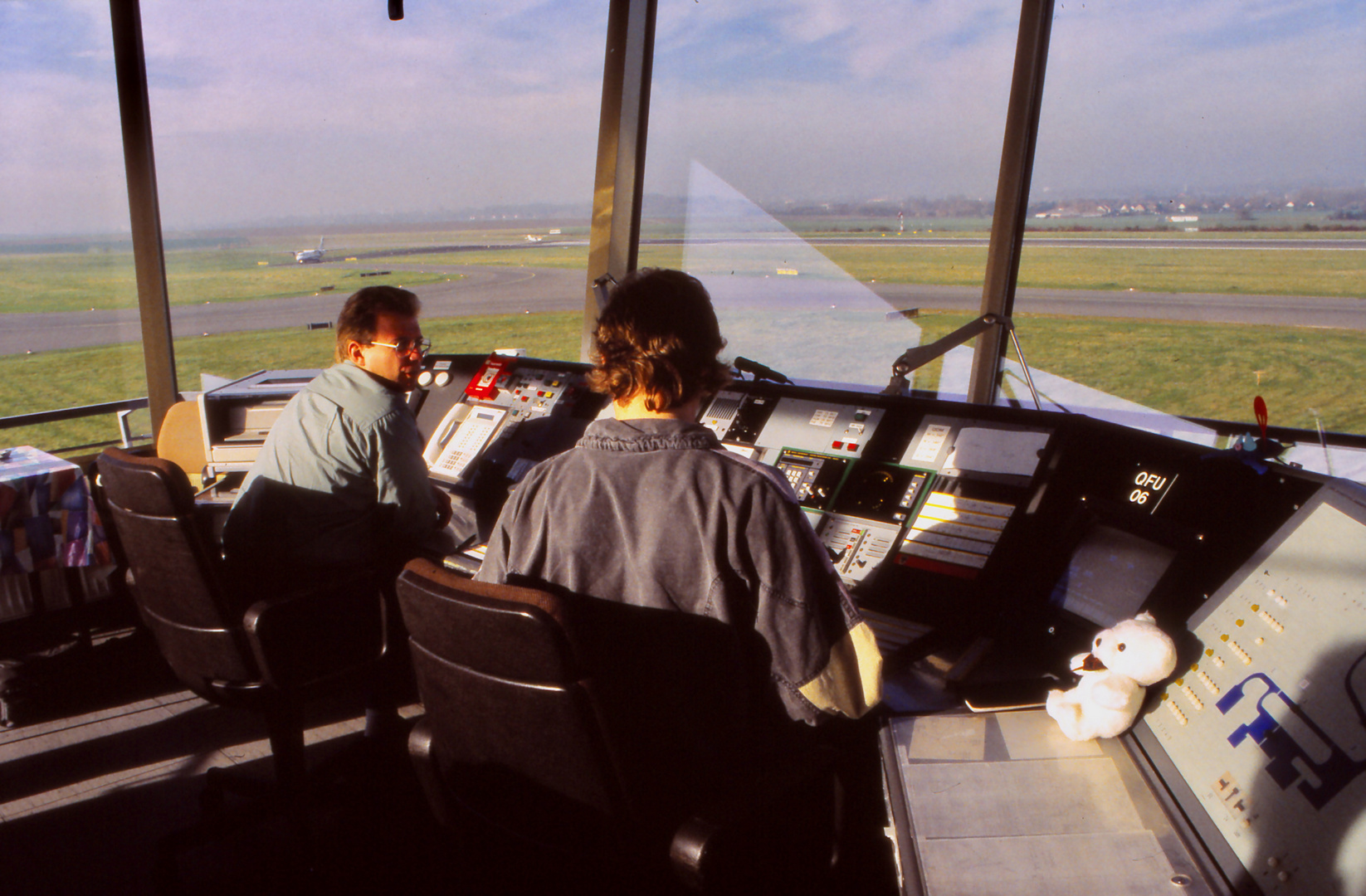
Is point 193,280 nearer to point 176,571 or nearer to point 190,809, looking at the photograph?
point 190,809

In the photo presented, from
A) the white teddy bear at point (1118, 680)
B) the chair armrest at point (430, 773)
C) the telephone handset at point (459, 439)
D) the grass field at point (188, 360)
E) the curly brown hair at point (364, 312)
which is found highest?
the curly brown hair at point (364, 312)

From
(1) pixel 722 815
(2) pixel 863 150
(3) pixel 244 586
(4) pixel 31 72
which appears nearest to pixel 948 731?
(1) pixel 722 815

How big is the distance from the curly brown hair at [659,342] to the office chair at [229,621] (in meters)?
0.99

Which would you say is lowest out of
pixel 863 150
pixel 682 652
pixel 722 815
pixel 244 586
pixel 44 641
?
pixel 44 641

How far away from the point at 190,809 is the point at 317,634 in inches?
33.2

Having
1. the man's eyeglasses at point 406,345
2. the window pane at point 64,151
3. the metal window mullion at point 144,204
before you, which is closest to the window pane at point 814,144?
the man's eyeglasses at point 406,345

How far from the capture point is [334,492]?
201 cm

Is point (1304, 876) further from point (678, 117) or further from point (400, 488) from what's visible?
point (678, 117)

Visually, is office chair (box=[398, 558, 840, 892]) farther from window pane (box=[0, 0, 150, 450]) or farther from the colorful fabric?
window pane (box=[0, 0, 150, 450])

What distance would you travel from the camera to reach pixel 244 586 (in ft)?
6.64

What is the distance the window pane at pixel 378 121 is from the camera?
11.7 ft

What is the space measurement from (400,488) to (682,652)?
3.84ft

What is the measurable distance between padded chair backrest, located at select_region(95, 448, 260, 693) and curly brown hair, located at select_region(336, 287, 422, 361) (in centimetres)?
60

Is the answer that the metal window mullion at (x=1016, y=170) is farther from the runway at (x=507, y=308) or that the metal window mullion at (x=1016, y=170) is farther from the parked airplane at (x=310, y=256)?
the parked airplane at (x=310, y=256)
